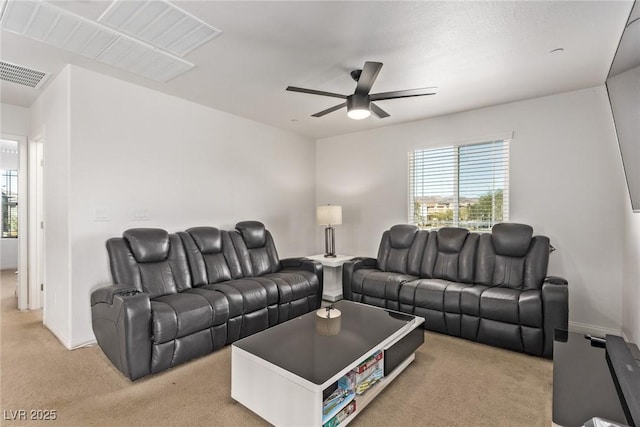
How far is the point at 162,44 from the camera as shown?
Answer: 247cm

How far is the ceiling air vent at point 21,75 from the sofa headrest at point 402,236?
13.7 ft

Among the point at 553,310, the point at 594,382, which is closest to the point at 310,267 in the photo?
the point at 553,310

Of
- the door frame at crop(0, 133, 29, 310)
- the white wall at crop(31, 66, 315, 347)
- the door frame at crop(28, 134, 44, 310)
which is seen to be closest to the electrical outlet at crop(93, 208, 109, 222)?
the white wall at crop(31, 66, 315, 347)

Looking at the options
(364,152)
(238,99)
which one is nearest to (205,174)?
(238,99)

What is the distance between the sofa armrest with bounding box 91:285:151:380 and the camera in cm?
228

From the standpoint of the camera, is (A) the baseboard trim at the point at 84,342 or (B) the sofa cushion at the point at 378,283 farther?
(B) the sofa cushion at the point at 378,283

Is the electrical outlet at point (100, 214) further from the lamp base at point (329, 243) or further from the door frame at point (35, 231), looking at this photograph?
the lamp base at point (329, 243)

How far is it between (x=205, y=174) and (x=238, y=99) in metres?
1.03

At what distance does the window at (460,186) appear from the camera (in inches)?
156

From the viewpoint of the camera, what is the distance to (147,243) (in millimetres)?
3062

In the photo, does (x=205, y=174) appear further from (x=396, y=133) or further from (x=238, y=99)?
(x=396, y=133)

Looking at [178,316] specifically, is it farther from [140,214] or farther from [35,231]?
[35,231]

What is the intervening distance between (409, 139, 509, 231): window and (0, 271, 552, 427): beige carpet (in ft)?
5.91

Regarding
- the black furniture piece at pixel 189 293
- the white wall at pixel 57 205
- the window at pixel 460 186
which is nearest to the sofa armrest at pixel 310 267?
the black furniture piece at pixel 189 293
